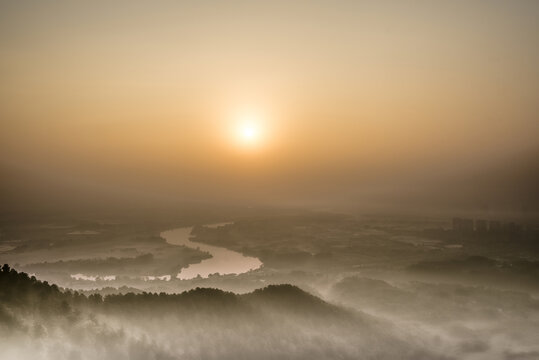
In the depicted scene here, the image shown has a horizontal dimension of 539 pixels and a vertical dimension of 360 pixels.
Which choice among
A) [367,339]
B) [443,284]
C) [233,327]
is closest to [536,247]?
[443,284]

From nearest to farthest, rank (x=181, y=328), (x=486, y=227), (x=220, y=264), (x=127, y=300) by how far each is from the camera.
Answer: (x=181, y=328), (x=127, y=300), (x=220, y=264), (x=486, y=227)

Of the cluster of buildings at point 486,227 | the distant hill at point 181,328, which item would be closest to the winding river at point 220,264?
the distant hill at point 181,328

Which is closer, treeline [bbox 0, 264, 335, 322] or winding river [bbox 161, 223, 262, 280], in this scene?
treeline [bbox 0, 264, 335, 322]

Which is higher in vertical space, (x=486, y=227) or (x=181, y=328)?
(x=486, y=227)

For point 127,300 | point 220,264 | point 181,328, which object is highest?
point 127,300

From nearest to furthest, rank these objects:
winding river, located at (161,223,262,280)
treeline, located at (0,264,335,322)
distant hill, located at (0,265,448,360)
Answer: distant hill, located at (0,265,448,360) < treeline, located at (0,264,335,322) < winding river, located at (161,223,262,280)

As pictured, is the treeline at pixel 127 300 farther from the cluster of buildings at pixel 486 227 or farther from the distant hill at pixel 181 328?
the cluster of buildings at pixel 486 227

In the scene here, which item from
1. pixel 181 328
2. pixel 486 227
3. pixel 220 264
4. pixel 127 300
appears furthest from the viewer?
pixel 486 227

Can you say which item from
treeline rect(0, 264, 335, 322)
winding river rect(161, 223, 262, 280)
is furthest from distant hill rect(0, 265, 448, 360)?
winding river rect(161, 223, 262, 280)

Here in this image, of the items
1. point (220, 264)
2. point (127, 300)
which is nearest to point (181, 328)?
point (127, 300)

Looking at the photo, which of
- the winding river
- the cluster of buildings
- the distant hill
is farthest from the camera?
the cluster of buildings

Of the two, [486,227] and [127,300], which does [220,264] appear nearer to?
[127,300]

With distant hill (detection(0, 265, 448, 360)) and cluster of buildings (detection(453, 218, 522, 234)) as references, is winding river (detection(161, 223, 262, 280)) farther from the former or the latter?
cluster of buildings (detection(453, 218, 522, 234))
